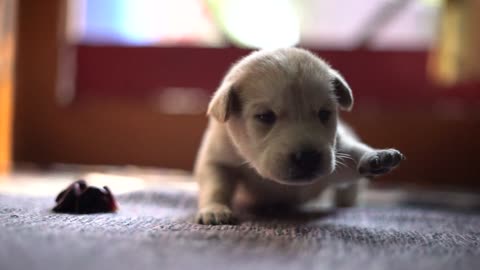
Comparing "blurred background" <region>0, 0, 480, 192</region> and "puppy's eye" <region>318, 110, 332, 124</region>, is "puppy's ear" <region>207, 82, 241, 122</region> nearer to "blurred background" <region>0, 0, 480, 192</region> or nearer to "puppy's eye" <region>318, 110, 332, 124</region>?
"puppy's eye" <region>318, 110, 332, 124</region>

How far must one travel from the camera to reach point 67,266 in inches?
31.8

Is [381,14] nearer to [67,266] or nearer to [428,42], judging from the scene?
[428,42]

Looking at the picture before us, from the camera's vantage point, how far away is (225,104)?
1.44m

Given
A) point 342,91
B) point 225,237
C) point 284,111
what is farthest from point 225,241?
point 342,91

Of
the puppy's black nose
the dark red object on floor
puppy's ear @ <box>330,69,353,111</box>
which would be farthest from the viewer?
puppy's ear @ <box>330,69,353,111</box>

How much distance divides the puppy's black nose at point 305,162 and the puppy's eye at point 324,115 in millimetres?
157

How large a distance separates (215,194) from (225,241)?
1.44 feet

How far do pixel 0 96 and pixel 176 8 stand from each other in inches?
39.2

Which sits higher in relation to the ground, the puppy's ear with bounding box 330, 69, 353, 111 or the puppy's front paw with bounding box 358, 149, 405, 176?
the puppy's ear with bounding box 330, 69, 353, 111

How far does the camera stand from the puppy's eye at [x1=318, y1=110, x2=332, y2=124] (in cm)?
141

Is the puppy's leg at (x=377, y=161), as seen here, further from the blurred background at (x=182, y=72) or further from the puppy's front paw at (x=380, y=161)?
the blurred background at (x=182, y=72)

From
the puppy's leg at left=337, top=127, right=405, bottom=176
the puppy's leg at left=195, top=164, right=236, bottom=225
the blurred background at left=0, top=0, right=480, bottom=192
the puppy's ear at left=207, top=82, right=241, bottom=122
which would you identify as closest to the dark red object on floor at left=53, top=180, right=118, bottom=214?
the puppy's leg at left=195, top=164, right=236, bottom=225

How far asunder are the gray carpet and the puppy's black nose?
0.13 metres

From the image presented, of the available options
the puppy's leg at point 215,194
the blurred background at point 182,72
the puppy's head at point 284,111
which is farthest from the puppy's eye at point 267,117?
the blurred background at point 182,72
